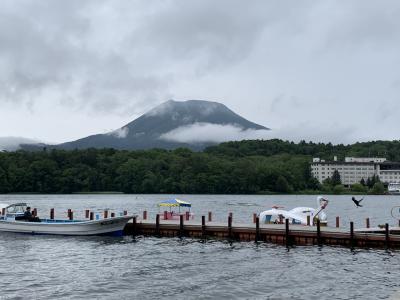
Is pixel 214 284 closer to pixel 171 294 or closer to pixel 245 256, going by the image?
pixel 171 294

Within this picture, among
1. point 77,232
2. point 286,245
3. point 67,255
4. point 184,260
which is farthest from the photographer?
point 77,232

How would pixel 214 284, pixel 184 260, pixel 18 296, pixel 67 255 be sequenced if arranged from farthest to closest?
pixel 67 255, pixel 184 260, pixel 214 284, pixel 18 296

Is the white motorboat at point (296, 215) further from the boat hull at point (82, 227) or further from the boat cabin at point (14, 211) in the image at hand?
the boat cabin at point (14, 211)

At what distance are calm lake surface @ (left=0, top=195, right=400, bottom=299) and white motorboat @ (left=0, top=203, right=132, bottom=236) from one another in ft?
12.0

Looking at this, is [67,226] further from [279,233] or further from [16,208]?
[279,233]

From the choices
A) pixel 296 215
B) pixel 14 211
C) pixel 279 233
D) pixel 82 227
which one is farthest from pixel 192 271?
pixel 14 211

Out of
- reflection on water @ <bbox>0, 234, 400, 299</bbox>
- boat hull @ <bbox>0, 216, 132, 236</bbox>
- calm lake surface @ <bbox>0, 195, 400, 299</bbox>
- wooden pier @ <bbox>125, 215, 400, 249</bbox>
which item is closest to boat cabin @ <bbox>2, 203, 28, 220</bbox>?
boat hull @ <bbox>0, 216, 132, 236</bbox>

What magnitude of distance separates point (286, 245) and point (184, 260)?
9.54 metres

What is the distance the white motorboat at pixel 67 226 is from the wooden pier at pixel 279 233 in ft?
5.99

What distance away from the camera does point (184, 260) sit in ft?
116

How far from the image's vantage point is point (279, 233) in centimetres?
4256

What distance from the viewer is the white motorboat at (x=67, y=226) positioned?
4797 centimetres

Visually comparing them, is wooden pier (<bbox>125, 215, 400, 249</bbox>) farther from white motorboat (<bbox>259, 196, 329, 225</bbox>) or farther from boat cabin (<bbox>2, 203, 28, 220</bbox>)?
boat cabin (<bbox>2, 203, 28, 220</bbox>)

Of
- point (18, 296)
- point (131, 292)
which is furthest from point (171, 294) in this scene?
point (18, 296)
